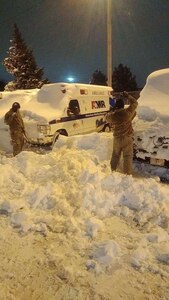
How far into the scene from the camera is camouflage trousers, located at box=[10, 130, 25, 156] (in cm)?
973

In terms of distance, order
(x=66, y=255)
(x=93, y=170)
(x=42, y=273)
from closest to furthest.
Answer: (x=42, y=273), (x=66, y=255), (x=93, y=170)

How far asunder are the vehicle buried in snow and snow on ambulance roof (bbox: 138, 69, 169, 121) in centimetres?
316

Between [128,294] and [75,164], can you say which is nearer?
[128,294]

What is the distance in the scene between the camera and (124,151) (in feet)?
23.9

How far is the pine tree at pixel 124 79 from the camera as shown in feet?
177

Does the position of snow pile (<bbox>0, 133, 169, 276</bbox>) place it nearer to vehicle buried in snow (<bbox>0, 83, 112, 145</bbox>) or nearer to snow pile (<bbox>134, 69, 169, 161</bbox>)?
snow pile (<bbox>134, 69, 169, 161</bbox>)

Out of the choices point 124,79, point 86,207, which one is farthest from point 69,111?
point 124,79

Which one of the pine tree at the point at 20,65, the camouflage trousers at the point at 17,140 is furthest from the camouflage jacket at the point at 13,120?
the pine tree at the point at 20,65

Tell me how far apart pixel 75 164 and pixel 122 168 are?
1184 millimetres

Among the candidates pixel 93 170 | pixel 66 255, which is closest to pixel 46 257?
pixel 66 255

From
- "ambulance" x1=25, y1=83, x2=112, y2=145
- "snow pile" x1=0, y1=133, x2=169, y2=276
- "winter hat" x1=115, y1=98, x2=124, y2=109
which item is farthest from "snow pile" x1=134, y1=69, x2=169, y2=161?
"ambulance" x1=25, y1=83, x2=112, y2=145

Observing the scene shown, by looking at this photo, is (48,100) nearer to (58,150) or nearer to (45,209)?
(58,150)

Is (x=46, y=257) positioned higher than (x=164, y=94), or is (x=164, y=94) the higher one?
(x=164, y=94)

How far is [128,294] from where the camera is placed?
12.4 ft
